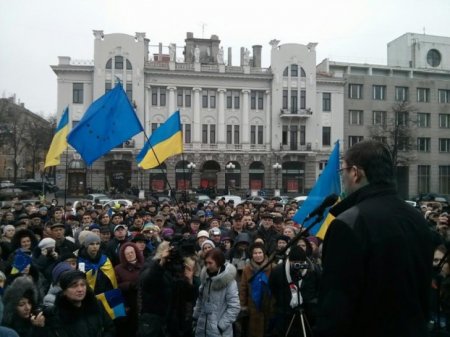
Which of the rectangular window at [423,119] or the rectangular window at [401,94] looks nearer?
the rectangular window at [401,94]

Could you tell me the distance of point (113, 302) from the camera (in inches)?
209

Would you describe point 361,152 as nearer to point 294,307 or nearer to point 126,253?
point 294,307

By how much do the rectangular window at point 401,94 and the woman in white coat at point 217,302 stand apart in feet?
167

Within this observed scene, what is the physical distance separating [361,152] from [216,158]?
45.3 m

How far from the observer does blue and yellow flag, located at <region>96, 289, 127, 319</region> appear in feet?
17.2

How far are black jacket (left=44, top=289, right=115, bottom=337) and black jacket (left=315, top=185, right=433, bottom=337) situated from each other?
9.23 feet

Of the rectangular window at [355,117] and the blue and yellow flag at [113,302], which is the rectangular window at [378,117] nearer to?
the rectangular window at [355,117]

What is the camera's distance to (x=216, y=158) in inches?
1871

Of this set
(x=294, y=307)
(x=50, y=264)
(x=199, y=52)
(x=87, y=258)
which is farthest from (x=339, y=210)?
(x=199, y=52)

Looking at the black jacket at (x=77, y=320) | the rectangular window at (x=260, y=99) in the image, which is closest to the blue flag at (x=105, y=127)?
the black jacket at (x=77, y=320)

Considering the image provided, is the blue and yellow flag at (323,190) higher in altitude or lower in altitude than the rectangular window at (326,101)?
lower

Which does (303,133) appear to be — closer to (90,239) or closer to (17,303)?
(90,239)

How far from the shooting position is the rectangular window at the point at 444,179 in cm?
5341

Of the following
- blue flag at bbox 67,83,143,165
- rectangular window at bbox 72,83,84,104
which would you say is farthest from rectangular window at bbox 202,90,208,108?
blue flag at bbox 67,83,143,165
